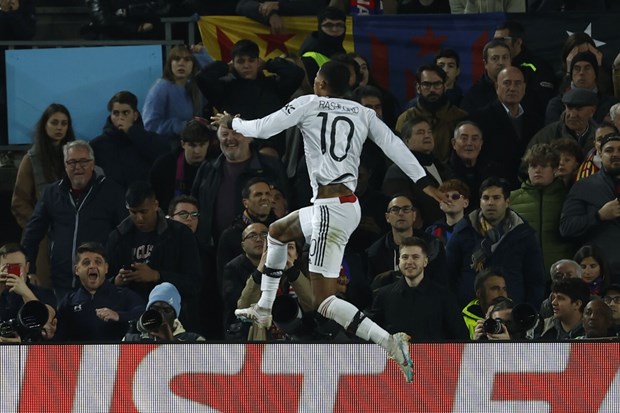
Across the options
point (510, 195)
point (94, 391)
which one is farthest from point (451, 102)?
point (94, 391)

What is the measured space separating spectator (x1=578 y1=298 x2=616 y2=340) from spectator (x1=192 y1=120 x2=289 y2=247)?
3.69m

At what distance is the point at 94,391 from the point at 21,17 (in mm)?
6857

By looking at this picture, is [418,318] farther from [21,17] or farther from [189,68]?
[21,17]

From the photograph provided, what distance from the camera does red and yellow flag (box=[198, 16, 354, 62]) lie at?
58.3 feet

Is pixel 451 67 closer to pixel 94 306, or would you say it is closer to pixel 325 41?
pixel 325 41

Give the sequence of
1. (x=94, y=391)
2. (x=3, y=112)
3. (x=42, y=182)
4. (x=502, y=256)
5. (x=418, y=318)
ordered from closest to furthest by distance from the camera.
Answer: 1. (x=94, y=391)
2. (x=418, y=318)
3. (x=502, y=256)
4. (x=42, y=182)
5. (x=3, y=112)

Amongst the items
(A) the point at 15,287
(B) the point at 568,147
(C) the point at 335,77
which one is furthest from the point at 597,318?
(A) the point at 15,287

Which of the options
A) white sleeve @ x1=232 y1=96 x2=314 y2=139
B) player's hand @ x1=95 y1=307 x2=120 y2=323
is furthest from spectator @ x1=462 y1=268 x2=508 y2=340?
player's hand @ x1=95 y1=307 x2=120 y2=323

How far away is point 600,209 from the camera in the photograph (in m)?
14.6

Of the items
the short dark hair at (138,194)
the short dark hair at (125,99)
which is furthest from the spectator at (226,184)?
the short dark hair at (125,99)

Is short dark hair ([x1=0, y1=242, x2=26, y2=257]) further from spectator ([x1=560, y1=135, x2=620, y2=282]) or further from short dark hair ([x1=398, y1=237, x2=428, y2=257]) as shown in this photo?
spectator ([x1=560, y1=135, x2=620, y2=282])

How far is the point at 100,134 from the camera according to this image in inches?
659

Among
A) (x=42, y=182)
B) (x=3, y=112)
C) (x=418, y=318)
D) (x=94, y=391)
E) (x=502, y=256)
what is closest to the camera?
(x=94, y=391)

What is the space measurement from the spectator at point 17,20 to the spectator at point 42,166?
173 cm
